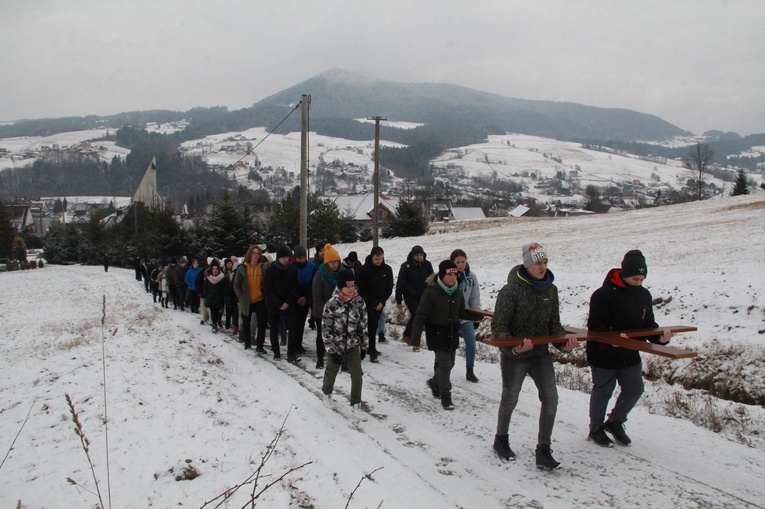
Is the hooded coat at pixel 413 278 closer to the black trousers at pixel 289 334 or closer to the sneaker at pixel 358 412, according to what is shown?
the black trousers at pixel 289 334

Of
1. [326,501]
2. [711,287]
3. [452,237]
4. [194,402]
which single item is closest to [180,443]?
[194,402]

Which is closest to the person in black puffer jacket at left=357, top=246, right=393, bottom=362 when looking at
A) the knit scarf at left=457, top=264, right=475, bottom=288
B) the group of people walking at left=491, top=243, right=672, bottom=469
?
the knit scarf at left=457, top=264, right=475, bottom=288

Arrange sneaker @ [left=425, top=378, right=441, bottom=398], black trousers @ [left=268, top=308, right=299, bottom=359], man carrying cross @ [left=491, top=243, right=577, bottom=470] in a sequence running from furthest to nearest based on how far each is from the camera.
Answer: black trousers @ [left=268, top=308, right=299, bottom=359] → sneaker @ [left=425, top=378, right=441, bottom=398] → man carrying cross @ [left=491, top=243, right=577, bottom=470]

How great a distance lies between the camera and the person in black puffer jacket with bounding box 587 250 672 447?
5191mm

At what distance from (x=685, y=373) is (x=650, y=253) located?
1223cm

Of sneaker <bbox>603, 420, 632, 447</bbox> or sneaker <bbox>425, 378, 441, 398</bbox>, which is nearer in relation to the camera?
sneaker <bbox>603, 420, 632, 447</bbox>

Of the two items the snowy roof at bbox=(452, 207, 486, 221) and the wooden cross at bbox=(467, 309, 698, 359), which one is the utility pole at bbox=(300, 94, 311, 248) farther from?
the snowy roof at bbox=(452, 207, 486, 221)

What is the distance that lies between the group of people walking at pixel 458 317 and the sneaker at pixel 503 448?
0.01m

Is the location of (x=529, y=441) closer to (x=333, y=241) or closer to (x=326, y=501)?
(x=326, y=501)

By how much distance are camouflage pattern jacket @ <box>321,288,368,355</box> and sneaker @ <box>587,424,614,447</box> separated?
9.95 feet

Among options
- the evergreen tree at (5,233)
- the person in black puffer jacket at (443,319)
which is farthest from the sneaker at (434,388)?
the evergreen tree at (5,233)

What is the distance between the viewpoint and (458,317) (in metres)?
6.88

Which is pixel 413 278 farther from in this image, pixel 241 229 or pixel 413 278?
pixel 241 229

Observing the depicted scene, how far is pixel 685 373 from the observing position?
28.7ft
